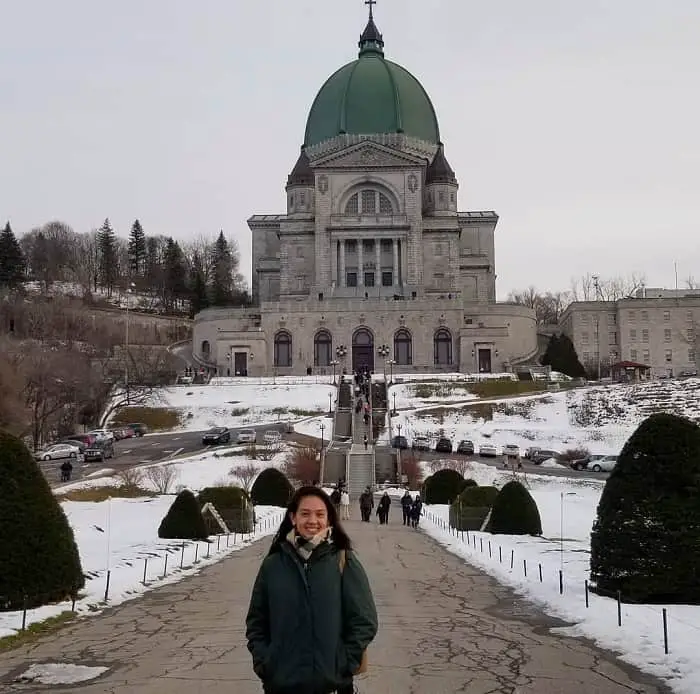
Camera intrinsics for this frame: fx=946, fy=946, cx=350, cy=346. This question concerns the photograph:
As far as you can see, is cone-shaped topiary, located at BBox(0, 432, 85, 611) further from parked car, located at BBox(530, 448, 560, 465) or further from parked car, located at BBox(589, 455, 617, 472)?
parked car, located at BBox(530, 448, 560, 465)

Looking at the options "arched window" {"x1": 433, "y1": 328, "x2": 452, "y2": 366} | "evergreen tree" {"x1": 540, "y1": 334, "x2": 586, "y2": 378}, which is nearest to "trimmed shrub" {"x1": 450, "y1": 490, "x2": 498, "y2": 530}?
"arched window" {"x1": 433, "y1": 328, "x2": 452, "y2": 366}

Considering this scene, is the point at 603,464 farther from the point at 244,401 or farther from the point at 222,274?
the point at 222,274

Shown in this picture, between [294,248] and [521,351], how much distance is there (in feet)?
82.4

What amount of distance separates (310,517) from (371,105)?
96686mm

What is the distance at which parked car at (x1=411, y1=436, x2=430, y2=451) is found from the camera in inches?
2100

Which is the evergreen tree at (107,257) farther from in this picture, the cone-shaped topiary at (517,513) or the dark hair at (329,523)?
the dark hair at (329,523)

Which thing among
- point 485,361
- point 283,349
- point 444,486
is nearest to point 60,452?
point 444,486

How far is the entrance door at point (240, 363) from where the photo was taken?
271ft

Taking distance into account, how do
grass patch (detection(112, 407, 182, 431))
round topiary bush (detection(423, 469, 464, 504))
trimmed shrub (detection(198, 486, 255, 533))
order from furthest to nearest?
grass patch (detection(112, 407, 182, 431))
round topiary bush (detection(423, 469, 464, 504))
trimmed shrub (detection(198, 486, 255, 533))

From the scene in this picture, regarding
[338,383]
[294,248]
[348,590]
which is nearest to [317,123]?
[294,248]

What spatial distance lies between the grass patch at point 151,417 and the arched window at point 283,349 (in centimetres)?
1927

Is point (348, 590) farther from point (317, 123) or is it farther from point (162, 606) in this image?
point (317, 123)

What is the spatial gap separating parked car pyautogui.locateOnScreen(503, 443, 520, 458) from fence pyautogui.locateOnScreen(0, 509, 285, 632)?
2638 centimetres

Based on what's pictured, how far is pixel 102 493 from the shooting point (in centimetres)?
3569
